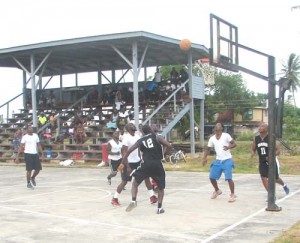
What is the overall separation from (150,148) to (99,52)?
1615 cm

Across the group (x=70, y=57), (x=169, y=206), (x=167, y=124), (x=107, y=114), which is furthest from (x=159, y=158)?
(x=70, y=57)

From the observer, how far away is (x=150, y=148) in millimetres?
9188

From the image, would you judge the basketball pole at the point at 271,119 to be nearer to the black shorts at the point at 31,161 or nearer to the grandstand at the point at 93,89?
the black shorts at the point at 31,161

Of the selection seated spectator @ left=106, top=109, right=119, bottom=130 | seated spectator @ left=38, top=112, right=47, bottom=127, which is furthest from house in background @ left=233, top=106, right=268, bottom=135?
seated spectator @ left=106, top=109, right=119, bottom=130

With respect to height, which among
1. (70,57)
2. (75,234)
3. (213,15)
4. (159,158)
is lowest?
(75,234)

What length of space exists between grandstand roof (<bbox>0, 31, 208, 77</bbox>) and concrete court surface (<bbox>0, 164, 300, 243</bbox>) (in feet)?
26.9

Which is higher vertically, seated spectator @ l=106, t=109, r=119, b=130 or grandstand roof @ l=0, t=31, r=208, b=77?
grandstand roof @ l=0, t=31, r=208, b=77

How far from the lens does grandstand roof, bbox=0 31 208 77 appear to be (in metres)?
20.2

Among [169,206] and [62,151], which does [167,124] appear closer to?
[62,151]

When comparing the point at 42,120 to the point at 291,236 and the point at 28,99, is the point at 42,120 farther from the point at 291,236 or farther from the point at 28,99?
the point at 291,236

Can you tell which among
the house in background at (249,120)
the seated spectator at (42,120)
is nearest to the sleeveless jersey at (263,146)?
the seated spectator at (42,120)

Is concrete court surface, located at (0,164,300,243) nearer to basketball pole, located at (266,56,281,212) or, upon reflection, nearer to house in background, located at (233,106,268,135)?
basketball pole, located at (266,56,281,212)

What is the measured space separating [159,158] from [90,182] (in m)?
5.88

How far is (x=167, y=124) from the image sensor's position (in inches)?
879
